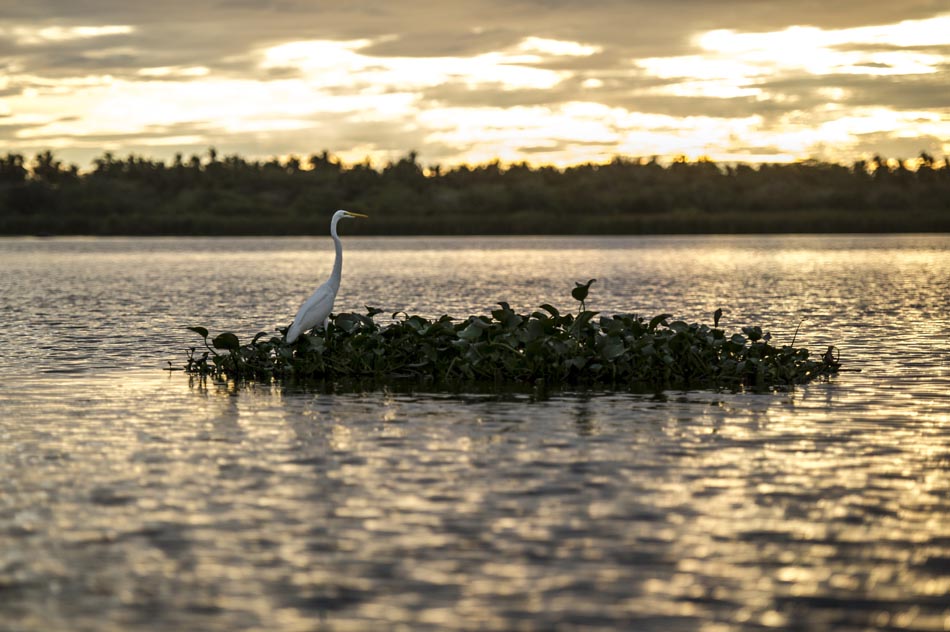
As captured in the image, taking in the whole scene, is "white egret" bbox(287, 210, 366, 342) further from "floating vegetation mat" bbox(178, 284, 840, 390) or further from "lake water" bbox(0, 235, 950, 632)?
"lake water" bbox(0, 235, 950, 632)

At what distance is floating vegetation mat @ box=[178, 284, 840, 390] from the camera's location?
2272 centimetres

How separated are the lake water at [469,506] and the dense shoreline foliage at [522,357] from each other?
1.21 m

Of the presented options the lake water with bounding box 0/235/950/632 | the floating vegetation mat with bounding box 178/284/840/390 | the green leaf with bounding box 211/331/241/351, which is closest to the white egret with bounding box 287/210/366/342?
the floating vegetation mat with bounding box 178/284/840/390

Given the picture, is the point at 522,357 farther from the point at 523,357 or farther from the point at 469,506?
the point at 469,506

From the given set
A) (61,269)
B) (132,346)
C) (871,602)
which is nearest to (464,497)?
(871,602)

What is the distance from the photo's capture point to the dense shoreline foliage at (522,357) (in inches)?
894

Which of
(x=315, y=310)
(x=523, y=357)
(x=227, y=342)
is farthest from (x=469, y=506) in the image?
(x=227, y=342)

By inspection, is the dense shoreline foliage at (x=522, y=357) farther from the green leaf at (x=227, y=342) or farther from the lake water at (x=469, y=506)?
the lake water at (x=469, y=506)

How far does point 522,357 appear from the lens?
74.9 ft

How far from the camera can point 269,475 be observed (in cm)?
1422

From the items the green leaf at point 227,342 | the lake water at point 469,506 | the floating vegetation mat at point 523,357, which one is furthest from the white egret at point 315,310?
the lake water at point 469,506

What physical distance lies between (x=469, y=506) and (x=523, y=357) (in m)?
10.3

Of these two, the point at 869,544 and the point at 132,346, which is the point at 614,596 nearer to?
the point at 869,544

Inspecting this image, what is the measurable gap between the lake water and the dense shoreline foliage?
1.21 meters
